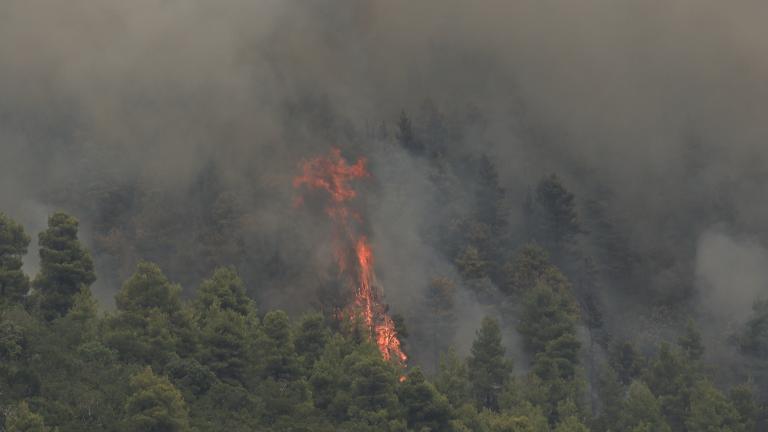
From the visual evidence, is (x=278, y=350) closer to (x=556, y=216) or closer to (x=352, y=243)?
(x=352, y=243)

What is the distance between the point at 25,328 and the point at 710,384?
60217 millimetres

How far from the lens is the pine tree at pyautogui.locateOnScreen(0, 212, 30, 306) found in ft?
346

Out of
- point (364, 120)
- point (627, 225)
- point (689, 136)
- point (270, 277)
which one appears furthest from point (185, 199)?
point (689, 136)

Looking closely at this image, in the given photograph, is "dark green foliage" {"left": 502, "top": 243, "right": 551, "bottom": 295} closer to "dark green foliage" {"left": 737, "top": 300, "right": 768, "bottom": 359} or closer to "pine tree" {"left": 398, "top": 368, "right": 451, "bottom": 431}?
"dark green foliage" {"left": 737, "top": 300, "right": 768, "bottom": 359}

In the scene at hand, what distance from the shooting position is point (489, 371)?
398 ft

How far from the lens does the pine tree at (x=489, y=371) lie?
396 feet

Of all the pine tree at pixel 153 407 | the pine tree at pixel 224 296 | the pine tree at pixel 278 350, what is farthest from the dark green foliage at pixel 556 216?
the pine tree at pixel 153 407

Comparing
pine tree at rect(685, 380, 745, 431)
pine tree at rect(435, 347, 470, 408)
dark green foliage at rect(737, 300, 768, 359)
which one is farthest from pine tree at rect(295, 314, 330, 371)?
dark green foliage at rect(737, 300, 768, 359)

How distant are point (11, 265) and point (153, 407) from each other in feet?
68.5

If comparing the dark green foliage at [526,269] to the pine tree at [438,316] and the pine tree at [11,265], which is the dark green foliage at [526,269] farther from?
the pine tree at [11,265]

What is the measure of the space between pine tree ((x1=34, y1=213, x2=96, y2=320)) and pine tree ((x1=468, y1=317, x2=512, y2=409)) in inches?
1362

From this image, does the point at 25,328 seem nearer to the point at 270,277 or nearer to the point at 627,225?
the point at 270,277

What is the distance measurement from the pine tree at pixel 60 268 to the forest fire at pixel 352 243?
35554 millimetres

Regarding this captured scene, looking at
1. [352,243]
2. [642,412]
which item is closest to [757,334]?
[642,412]
